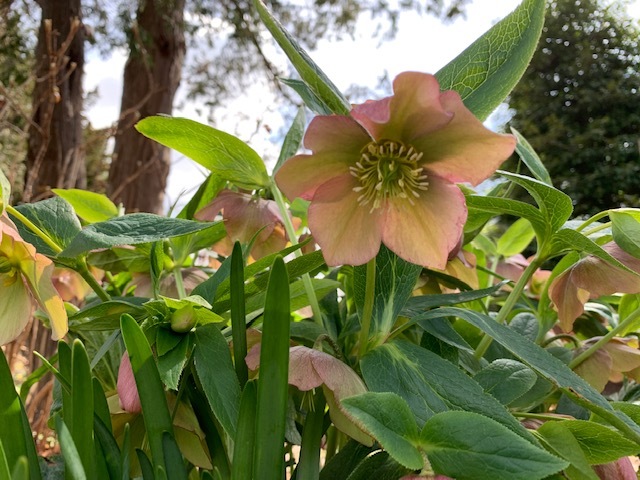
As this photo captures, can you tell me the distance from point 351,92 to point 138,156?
7.37 feet

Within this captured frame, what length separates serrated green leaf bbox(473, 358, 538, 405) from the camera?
299 millimetres

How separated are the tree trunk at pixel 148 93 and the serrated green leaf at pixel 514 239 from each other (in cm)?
204

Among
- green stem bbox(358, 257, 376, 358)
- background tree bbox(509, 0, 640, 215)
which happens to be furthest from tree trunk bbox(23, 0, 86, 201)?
background tree bbox(509, 0, 640, 215)

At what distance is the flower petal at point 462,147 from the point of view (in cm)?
26

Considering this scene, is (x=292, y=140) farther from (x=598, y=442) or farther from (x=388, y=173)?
(x=598, y=442)

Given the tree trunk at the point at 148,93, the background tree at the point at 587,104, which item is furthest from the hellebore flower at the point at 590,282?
the background tree at the point at 587,104

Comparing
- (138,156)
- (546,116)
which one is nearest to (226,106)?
(138,156)

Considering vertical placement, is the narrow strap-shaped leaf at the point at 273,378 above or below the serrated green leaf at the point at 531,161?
below

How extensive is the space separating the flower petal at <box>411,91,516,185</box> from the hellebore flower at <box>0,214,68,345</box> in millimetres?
172

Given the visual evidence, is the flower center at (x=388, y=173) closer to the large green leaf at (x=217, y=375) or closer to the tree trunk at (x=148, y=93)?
the large green leaf at (x=217, y=375)

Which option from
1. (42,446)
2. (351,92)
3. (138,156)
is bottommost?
(42,446)

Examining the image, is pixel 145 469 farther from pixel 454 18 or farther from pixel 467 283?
pixel 454 18

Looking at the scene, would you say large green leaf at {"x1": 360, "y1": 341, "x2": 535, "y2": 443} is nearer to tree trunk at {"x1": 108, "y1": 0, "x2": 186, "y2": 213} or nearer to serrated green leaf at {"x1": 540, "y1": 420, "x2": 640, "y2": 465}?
serrated green leaf at {"x1": 540, "y1": 420, "x2": 640, "y2": 465}

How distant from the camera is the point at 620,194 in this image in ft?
22.1
